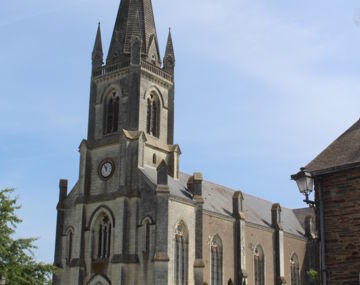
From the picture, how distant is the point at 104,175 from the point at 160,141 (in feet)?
19.7

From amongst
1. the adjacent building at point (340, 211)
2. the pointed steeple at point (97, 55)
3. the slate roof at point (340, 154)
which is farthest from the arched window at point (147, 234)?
the adjacent building at point (340, 211)

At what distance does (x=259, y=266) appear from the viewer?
198ft

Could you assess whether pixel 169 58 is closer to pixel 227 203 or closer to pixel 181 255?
pixel 227 203

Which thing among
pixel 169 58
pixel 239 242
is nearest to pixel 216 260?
pixel 239 242

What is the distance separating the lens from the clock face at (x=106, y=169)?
51.2 metres

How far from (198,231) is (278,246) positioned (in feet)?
54.8

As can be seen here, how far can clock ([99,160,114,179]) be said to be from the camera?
51219 millimetres

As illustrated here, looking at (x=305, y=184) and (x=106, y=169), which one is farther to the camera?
(x=106, y=169)

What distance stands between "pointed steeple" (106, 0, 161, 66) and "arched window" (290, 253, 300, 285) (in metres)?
27.3

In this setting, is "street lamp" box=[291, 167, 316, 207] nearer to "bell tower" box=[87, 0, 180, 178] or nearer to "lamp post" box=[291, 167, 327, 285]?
"lamp post" box=[291, 167, 327, 285]

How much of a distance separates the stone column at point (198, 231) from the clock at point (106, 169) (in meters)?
7.20

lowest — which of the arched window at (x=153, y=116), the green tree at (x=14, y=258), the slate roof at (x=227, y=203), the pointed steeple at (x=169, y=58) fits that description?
the green tree at (x=14, y=258)

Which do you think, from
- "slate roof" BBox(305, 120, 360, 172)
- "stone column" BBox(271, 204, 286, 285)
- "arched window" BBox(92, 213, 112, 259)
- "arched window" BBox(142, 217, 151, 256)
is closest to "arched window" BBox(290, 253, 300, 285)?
"stone column" BBox(271, 204, 286, 285)

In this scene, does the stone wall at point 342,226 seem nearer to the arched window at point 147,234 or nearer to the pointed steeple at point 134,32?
the arched window at point 147,234
